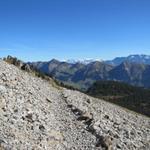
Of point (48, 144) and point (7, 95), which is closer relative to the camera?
point (48, 144)

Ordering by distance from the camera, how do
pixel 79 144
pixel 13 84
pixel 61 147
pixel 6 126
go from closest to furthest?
1. pixel 6 126
2. pixel 61 147
3. pixel 79 144
4. pixel 13 84

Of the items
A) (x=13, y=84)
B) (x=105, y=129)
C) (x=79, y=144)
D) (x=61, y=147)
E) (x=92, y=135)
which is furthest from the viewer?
(x=13, y=84)

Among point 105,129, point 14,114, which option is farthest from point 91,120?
point 14,114

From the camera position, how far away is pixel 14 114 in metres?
28.6

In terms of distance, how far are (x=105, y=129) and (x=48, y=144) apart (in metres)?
10.8

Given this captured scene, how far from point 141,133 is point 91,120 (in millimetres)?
6472

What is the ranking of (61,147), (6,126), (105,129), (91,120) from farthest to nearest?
(91,120) < (105,129) < (61,147) < (6,126)

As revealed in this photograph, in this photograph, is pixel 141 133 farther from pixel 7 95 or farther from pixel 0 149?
pixel 0 149

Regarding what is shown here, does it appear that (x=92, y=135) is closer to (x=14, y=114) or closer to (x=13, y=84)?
(x=14, y=114)

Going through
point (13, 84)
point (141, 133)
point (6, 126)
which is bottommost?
point (141, 133)

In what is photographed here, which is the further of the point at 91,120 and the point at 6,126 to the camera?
the point at 91,120

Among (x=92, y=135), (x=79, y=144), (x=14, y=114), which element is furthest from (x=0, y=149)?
(x=92, y=135)

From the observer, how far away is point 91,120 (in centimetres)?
Answer: 3828

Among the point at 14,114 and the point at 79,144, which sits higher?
the point at 14,114
